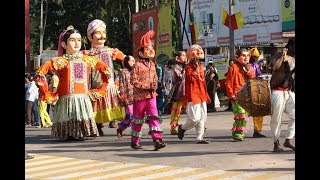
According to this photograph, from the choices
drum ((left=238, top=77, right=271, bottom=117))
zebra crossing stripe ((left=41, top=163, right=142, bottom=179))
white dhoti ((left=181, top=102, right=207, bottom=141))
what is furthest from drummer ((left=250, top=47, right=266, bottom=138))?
zebra crossing stripe ((left=41, top=163, right=142, bottom=179))

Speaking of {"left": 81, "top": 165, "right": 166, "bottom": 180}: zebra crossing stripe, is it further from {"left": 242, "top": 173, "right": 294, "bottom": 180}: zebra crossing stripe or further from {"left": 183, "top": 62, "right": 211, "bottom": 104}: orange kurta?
{"left": 183, "top": 62, "right": 211, "bottom": 104}: orange kurta

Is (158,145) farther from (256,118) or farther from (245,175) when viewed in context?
(245,175)

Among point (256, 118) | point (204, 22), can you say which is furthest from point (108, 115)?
point (204, 22)

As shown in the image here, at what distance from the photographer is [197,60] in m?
10.8

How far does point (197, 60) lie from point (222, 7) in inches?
789

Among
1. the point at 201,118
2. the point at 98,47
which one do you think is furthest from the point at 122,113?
the point at 201,118

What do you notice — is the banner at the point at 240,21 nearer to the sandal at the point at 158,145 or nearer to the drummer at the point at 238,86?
the drummer at the point at 238,86

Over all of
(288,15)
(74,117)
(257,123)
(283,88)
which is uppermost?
(288,15)

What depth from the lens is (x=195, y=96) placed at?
34.6ft

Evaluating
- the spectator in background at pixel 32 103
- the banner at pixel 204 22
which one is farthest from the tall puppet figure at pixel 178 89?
the banner at pixel 204 22

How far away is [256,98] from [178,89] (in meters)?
3.57

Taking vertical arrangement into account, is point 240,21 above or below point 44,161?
above
